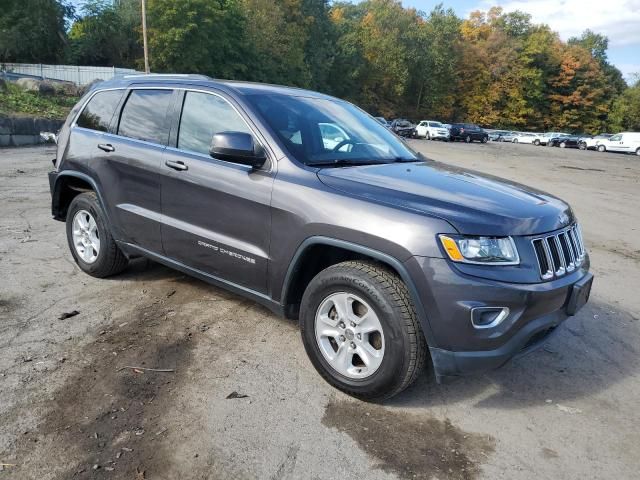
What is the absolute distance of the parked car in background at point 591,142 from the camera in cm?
4397

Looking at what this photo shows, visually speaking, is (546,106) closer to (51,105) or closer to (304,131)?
(51,105)

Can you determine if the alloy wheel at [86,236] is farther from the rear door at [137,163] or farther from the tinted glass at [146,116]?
the tinted glass at [146,116]

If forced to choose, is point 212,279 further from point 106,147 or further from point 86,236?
point 86,236

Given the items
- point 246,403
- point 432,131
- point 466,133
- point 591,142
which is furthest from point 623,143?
point 246,403

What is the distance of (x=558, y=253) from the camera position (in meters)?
2.99

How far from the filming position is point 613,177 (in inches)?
730

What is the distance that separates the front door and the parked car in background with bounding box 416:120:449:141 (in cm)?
4205

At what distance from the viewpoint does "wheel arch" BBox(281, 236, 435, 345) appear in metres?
2.76

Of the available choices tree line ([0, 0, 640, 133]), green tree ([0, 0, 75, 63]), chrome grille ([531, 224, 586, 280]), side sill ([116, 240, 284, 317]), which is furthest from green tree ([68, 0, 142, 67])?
chrome grille ([531, 224, 586, 280])

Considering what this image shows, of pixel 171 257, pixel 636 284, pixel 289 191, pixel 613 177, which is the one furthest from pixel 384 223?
pixel 613 177

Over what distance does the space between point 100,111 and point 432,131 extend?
42.6 metres

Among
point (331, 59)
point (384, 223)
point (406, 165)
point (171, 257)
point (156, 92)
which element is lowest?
point (171, 257)

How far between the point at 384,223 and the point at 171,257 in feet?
6.50

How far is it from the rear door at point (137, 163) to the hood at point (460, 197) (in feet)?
5.10
